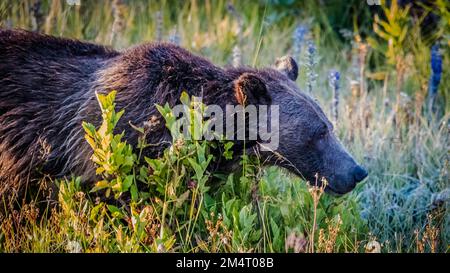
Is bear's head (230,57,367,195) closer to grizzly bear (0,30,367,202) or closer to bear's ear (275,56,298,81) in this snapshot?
grizzly bear (0,30,367,202)

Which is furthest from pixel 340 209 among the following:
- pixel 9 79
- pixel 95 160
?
pixel 9 79

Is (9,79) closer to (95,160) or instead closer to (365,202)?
(95,160)

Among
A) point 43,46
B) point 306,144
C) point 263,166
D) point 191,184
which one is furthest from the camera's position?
point 43,46

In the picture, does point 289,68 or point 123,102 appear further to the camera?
A: point 289,68

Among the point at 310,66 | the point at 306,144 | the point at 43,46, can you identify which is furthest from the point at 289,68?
the point at 43,46

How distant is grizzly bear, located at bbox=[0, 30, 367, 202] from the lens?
195 inches

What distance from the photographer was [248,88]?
16.4ft

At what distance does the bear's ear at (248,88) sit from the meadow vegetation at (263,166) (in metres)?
0.37

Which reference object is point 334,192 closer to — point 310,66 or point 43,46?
point 310,66

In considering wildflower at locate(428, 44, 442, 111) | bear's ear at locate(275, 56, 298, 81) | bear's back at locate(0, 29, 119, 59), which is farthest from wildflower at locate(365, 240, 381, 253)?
wildflower at locate(428, 44, 442, 111)

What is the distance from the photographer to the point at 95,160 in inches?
179

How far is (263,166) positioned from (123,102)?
1.18 metres
